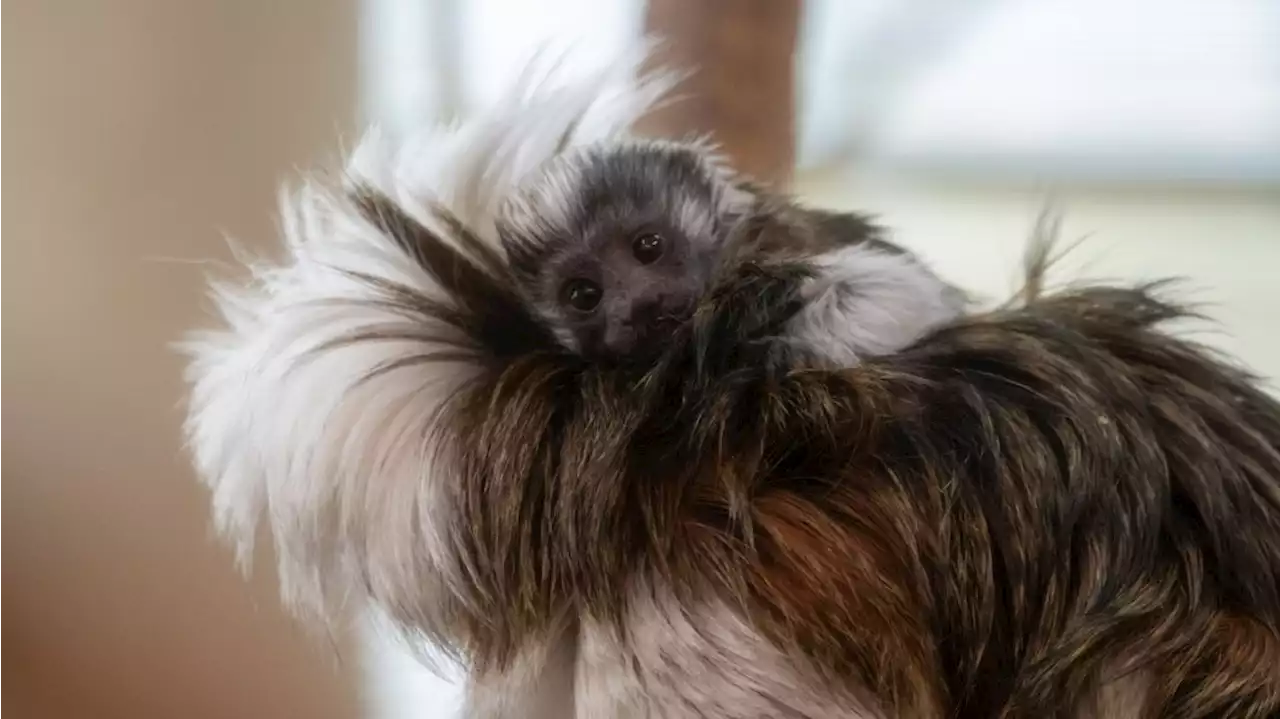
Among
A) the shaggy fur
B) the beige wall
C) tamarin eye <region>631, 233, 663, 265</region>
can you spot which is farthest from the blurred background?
the shaggy fur

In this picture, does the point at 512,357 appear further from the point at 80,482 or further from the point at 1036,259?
the point at 80,482

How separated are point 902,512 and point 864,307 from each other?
0.33ft

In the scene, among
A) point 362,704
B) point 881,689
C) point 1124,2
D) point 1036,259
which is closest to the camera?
point 881,689

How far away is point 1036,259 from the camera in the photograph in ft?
1.84

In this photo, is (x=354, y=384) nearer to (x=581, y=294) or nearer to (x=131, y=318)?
(x=581, y=294)

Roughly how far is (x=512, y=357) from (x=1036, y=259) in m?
0.26

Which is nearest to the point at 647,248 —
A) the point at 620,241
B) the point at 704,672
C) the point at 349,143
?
the point at 620,241

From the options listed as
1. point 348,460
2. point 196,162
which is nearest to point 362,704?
point 196,162

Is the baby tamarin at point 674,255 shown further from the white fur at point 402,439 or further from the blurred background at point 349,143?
the blurred background at point 349,143

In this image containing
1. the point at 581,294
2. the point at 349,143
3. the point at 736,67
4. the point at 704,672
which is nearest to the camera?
the point at 704,672

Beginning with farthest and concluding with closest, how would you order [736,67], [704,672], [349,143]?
[349,143], [736,67], [704,672]

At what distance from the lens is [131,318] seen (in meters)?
1.18

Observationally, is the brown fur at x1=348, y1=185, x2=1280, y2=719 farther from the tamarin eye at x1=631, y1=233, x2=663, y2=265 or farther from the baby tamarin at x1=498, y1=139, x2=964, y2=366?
the tamarin eye at x1=631, y1=233, x2=663, y2=265

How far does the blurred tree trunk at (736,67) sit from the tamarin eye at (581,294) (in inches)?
10.4
